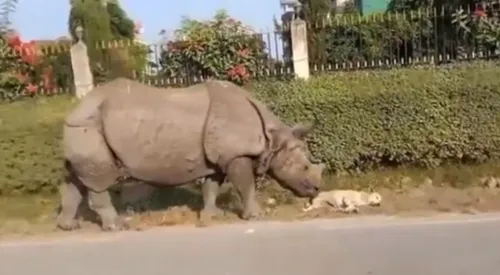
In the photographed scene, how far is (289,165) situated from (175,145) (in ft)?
4.10

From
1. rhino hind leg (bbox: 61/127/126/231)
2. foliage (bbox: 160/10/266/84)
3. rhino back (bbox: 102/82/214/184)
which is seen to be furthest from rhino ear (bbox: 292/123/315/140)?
foliage (bbox: 160/10/266/84)

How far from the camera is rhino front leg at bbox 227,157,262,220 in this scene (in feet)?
30.7

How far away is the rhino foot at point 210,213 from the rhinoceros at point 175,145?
0.04ft

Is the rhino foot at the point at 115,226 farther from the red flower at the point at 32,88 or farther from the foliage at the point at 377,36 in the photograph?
the foliage at the point at 377,36

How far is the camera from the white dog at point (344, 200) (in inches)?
382

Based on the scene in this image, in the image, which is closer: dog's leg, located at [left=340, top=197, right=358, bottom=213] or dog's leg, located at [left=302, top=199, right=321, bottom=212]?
dog's leg, located at [left=340, top=197, right=358, bottom=213]

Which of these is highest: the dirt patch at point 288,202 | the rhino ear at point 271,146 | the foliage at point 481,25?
the foliage at point 481,25

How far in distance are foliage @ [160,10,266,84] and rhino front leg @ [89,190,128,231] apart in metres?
6.04

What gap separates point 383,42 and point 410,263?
31.3 feet

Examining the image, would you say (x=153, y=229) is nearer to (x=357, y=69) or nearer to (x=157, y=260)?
(x=157, y=260)

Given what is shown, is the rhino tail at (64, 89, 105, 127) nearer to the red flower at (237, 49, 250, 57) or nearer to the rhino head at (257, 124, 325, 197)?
the rhino head at (257, 124, 325, 197)

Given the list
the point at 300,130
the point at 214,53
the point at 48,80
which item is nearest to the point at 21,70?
the point at 48,80

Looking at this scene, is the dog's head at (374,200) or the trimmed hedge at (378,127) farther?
the trimmed hedge at (378,127)

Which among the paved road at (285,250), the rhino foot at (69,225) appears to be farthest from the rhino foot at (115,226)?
the rhino foot at (69,225)
